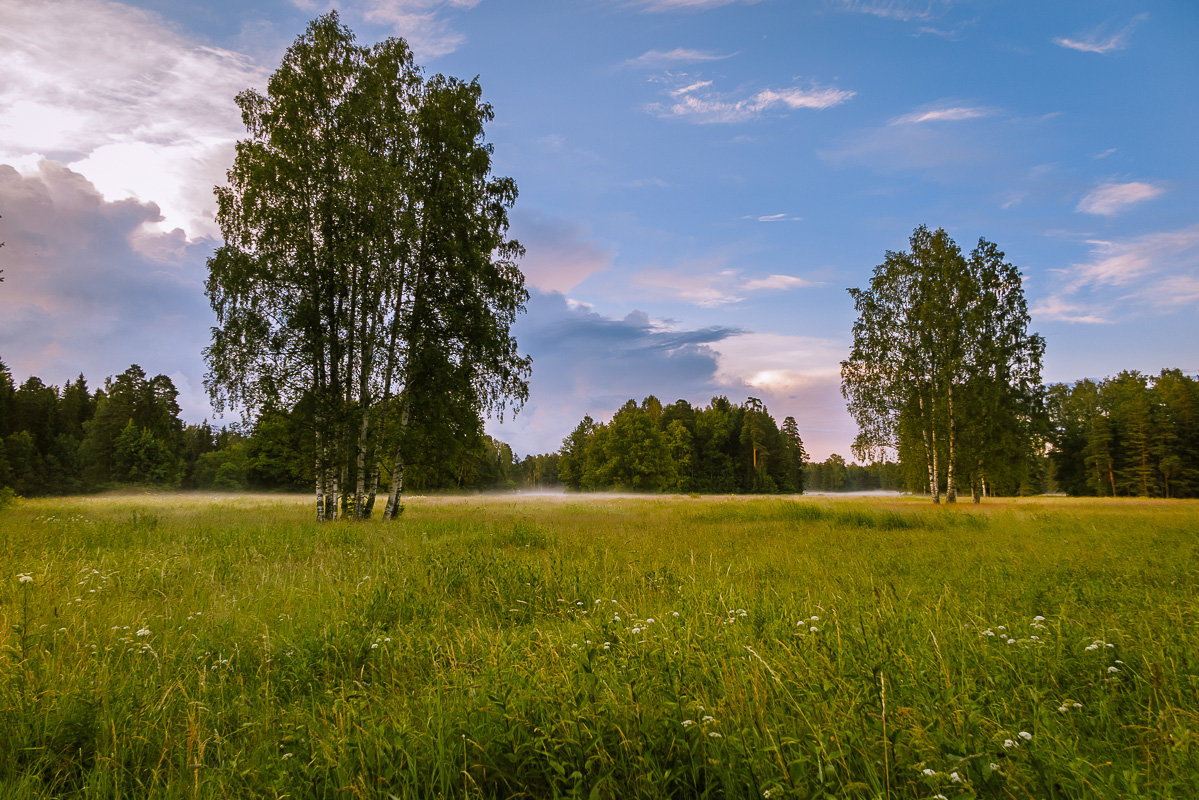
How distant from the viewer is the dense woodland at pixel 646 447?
169 ft

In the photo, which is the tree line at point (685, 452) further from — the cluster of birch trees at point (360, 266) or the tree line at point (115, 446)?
the cluster of birch trees at point (360, 266)

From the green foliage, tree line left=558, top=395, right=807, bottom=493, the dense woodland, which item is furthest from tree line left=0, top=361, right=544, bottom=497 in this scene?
the green foliage

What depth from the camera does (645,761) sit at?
2.02 m

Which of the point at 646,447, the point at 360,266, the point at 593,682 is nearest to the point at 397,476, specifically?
the point at 360,266

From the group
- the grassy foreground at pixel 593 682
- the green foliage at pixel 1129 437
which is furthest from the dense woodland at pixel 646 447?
the grassy foreground at pixel 593 682

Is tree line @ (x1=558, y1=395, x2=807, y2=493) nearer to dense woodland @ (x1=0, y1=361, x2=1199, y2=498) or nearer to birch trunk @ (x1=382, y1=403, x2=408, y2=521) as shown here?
dense woodland @ (x1=0, y1=361, x2=1199, y2=498)

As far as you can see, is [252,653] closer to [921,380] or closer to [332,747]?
[332,747]

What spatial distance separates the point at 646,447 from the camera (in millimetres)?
69875

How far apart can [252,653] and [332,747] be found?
2369 millimetres

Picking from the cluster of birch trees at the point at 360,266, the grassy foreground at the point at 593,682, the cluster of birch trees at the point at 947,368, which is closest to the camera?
the grassy foreground at the point at 593,682

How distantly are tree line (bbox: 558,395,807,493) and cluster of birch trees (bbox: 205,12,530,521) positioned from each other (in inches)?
2096

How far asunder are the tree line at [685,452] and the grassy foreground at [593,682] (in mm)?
62834

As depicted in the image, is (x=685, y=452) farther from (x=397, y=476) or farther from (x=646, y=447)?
(x=397, y=476)

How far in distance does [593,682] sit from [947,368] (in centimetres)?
2986
